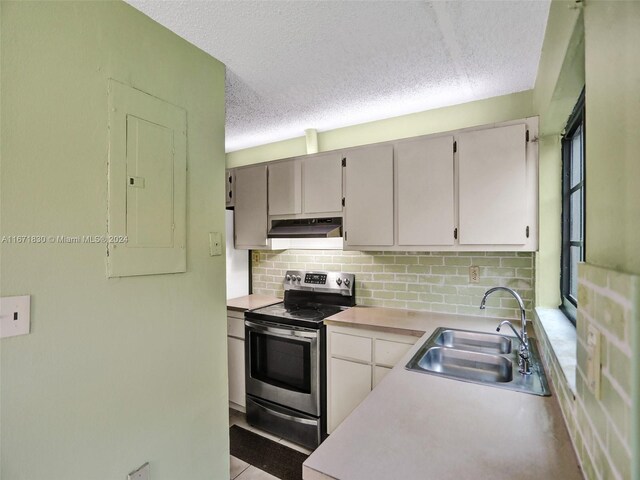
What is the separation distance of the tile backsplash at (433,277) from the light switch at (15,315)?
2.22m

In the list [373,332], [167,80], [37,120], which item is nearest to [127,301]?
[37,120]

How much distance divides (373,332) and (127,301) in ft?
4.99

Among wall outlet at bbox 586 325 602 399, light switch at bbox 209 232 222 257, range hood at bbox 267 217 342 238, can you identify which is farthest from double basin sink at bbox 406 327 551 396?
light switch at bbox 209 232 222 257

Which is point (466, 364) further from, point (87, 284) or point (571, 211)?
point (87, 284)

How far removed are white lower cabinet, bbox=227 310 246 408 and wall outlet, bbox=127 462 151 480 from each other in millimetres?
1430

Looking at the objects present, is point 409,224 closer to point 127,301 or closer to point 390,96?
point 390,96

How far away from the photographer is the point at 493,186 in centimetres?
203

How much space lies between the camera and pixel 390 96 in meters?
2.29

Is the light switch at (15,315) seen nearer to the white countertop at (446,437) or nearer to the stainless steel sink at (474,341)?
the white countertop at (446,437)

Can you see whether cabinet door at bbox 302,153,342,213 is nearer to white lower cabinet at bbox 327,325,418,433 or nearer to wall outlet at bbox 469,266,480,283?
white lower cabinet at bbox 327,325,418,433

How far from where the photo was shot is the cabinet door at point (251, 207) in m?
2.94

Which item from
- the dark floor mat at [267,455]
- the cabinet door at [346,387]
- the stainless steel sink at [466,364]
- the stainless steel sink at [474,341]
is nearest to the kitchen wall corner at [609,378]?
the stainless steel sink at [466,364]

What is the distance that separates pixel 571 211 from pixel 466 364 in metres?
1.05

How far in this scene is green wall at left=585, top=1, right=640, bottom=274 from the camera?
21.7 inches
